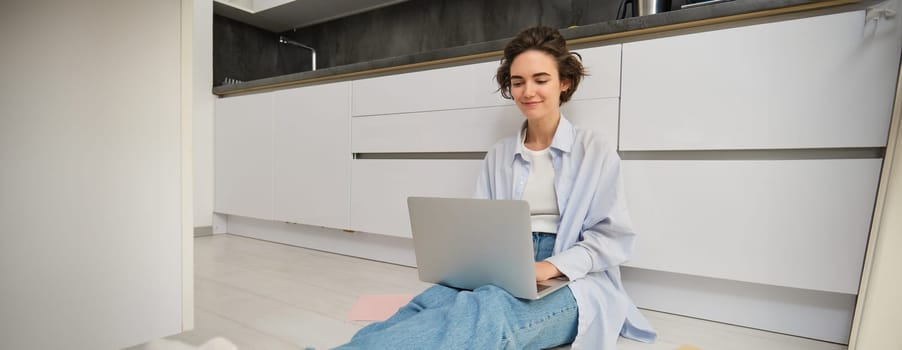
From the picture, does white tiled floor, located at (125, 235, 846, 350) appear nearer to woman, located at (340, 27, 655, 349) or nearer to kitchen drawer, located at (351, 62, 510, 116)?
woman, located at (340, 27, 655, 349)

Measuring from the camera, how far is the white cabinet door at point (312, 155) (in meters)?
2.00

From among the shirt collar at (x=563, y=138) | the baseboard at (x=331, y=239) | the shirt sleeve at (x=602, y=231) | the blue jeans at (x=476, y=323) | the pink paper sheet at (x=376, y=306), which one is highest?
the shirt collar at (x=563, y=138)

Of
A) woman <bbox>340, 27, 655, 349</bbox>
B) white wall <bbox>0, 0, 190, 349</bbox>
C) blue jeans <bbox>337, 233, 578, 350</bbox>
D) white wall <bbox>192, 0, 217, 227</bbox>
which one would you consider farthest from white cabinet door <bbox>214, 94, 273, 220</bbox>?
blue jeans <bbox>337, 233, 578, 350</bbox>

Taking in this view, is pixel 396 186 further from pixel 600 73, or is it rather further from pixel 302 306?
pixel 600 73

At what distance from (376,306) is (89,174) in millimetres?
771

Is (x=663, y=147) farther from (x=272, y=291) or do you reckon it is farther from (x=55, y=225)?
(x=55, y=225)

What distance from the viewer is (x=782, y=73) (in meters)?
1.09

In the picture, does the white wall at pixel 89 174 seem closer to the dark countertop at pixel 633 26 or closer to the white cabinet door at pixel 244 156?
the dark countertop at pixel 633 26

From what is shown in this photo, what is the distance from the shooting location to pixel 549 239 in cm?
114

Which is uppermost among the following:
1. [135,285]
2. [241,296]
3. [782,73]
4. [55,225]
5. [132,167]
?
[782,73]

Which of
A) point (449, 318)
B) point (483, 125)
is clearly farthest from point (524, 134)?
point (449, 318)

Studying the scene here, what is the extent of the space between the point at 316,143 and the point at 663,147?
1.49 m

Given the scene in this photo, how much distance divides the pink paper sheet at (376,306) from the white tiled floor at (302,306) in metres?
0.03

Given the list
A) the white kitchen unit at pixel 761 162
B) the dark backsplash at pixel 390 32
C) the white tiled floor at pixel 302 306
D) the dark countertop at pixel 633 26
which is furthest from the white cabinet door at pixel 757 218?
the dark backsplash at pixel 390 32
